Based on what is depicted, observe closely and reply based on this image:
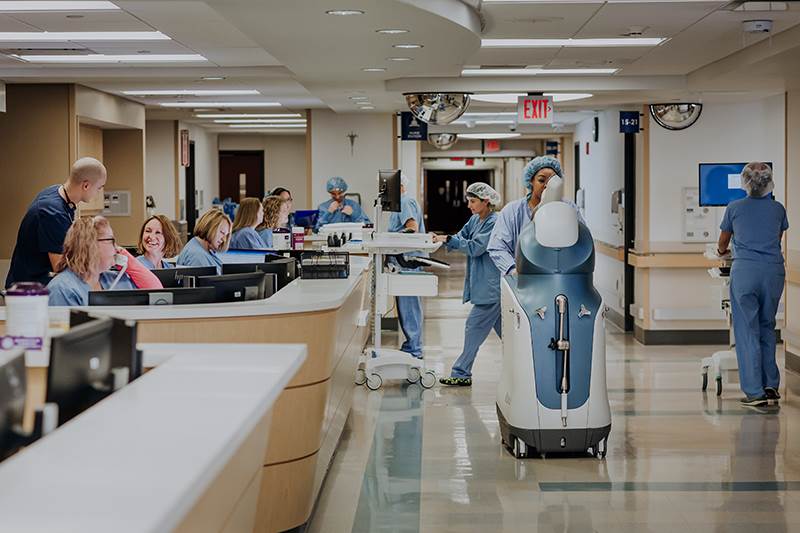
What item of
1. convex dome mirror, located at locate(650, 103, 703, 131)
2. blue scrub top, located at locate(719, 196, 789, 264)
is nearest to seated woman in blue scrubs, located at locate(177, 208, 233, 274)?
blue scrub top, located at locate(719, 196, 789, 264)

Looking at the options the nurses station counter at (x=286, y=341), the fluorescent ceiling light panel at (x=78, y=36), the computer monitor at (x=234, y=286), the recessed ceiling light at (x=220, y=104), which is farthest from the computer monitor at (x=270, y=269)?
the recessed ceiling light at (x=220, y=104)

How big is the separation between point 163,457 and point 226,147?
72.8 feet

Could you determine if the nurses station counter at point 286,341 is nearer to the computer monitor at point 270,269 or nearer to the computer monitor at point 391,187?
the computer monitor at point 270,269

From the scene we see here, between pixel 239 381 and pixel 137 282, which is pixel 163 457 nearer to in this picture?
pixel 239 381

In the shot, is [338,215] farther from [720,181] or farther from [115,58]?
[720,181]

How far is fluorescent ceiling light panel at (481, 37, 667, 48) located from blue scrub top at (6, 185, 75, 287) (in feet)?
10.3

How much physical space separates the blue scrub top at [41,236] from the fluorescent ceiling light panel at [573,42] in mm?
3147

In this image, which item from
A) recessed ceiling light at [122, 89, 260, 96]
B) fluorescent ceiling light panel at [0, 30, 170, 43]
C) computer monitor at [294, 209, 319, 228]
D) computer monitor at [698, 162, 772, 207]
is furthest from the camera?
computer monitor at [294, 209, 319, 228]

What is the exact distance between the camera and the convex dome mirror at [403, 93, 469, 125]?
10523mm

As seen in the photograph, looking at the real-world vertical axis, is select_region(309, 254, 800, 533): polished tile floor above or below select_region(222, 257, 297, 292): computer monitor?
below

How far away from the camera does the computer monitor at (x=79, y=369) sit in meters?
2.22

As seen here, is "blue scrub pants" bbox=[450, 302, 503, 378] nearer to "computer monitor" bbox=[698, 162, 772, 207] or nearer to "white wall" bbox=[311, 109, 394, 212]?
"computer monitor" bbox=[698, 162, 772, 207]

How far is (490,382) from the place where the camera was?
8.95 m

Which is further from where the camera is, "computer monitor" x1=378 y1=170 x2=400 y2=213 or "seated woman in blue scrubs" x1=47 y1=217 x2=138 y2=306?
"computer monitor" x1=378 y1=170 x2=400 y2=213
